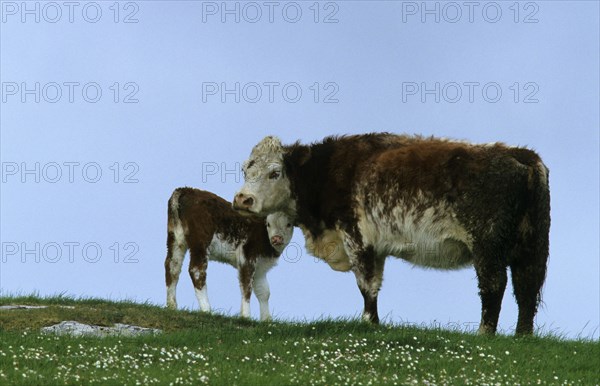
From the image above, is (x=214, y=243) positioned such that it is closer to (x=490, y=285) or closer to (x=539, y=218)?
(x=490, y=285)

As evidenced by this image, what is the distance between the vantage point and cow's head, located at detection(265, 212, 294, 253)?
23.4 meters

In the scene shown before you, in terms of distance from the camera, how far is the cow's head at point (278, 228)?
76.8ft

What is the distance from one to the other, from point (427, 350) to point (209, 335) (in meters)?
3.74

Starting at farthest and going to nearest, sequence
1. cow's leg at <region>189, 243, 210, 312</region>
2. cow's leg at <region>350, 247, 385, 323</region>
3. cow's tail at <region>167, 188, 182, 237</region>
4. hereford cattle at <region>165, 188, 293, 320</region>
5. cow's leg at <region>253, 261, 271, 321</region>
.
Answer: cow's tail at <region>167, 188, 182, 237</region>, cow's leg at <region>189, 243, 210, 312</region>, hereford cattle at <region>165, 188, 293, 320</region>, cow's leg at <region>253, 261, 271, 321</region>, cow's leg at <region>350, 247, 385, 323</region>

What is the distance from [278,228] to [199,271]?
299 cm

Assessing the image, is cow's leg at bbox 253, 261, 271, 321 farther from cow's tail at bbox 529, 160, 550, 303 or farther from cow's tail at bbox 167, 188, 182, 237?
cow's tail at bbox 529, 160, 550, 303

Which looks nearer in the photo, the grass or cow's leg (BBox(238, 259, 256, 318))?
the grass

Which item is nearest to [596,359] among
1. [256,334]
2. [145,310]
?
[256,334]

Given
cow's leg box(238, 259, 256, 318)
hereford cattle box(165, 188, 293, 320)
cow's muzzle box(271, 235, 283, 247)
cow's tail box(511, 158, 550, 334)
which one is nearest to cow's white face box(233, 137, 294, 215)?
cow's muzzle box(271, 235, 283, 247)

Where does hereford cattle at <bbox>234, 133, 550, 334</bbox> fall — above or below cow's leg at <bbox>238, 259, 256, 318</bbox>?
above

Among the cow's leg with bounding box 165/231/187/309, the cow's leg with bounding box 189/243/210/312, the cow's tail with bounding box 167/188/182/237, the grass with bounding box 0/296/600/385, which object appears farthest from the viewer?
the cow's tail with bounding box 167/188/182/237

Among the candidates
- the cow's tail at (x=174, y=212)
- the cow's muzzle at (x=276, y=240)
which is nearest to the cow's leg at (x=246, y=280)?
the cow's muzzle at (x=276, y=240)

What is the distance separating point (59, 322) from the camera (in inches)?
739

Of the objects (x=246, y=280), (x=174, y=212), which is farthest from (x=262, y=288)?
(x=174, y=212)
